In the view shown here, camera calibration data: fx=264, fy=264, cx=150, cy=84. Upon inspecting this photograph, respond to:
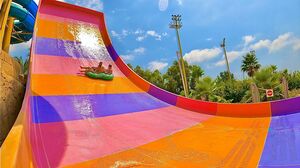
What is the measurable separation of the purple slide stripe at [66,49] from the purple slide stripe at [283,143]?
3.31 meters

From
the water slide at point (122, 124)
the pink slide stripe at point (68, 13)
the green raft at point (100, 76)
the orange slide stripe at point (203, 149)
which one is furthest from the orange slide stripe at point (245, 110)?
the pink slide stripe at point (68, 13)

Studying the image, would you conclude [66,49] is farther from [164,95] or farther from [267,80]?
[267,80]

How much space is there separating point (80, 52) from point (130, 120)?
85.2 inches

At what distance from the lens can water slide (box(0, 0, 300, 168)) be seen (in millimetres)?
2250

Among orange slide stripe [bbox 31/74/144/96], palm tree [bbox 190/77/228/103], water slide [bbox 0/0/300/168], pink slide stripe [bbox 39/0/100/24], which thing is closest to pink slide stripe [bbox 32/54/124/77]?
water slide [bbox 0/0/300/168]

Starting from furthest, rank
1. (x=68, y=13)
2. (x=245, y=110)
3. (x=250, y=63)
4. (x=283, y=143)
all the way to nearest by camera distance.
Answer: (x=250, y=63) → (x=68, y=13) → (x=245, y=110) → (x=283, y=143)

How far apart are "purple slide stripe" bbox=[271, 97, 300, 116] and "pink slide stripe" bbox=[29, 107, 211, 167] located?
93 cm

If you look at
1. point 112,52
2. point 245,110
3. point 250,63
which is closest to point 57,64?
point 112,52

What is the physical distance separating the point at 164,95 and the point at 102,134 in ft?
6.00

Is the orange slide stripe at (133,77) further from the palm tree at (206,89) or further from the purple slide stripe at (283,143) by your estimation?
the palm tree at (206,89)

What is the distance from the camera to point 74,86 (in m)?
3.76

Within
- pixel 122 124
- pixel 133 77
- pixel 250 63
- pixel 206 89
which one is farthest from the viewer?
pixel 250 63

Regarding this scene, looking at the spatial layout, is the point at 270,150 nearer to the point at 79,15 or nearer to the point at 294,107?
the point at 294,107

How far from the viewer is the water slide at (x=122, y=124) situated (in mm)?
2250
